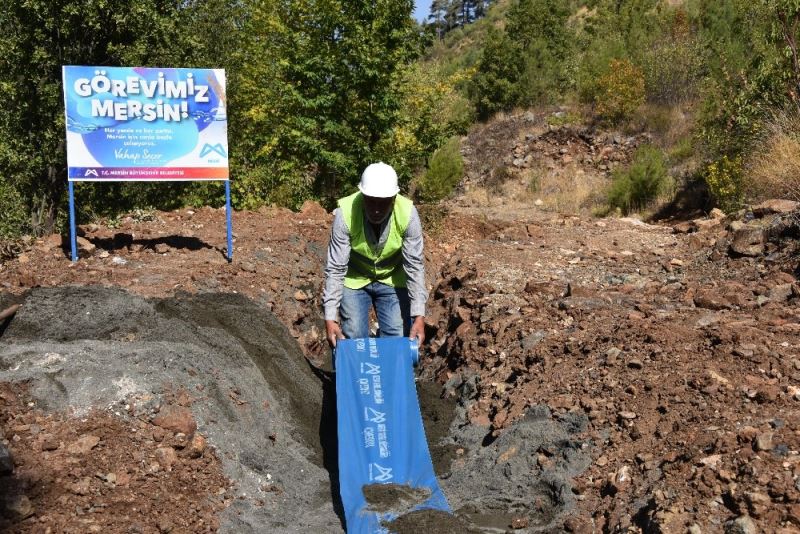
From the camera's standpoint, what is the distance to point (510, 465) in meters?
5.23

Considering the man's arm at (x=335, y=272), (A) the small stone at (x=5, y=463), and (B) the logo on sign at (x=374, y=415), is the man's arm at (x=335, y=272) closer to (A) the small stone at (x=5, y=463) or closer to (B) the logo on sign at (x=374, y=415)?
(B) the logo on sign at (x=374, y=415)

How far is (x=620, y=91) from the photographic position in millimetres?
21484

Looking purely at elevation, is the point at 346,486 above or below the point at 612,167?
below

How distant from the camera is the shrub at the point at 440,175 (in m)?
17.4

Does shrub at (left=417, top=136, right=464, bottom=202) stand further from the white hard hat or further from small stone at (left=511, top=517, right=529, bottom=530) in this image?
small stone at (left=511, top=517, right=529, bottom=530)

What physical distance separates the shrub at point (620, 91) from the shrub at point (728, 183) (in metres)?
9.01

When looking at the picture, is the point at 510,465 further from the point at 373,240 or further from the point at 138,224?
the point at 138,224

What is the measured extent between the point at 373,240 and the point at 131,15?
945cm

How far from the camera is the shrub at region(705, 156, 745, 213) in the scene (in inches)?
481

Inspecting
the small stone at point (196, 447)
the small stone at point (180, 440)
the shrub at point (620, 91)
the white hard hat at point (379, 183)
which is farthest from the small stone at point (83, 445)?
the shrub at point (620, 91)

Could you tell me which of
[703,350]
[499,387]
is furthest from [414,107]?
[703,350]

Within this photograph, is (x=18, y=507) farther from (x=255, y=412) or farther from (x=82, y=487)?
(x=255, y=412)

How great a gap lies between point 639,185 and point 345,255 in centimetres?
1233

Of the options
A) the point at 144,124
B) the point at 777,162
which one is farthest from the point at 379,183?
the point at 777,162
